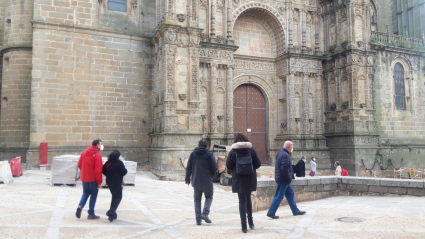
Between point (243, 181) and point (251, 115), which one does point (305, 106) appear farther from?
point (243, 181)

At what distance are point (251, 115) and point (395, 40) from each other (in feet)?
36.6

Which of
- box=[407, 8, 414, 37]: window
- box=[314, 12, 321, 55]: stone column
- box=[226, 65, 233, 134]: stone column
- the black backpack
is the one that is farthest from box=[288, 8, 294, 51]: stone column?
the black backpack

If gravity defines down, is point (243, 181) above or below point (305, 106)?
below

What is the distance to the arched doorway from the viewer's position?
776 inches

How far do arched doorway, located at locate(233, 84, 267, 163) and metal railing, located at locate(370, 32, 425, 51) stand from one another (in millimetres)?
8136

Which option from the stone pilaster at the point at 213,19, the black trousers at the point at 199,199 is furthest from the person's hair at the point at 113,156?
the stone pilaster at the point at 213,19

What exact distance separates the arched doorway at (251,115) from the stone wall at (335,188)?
9.55 meters

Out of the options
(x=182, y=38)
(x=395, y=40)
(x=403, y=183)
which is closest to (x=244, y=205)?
(x=403, y=183)

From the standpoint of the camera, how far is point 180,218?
7.70 meters

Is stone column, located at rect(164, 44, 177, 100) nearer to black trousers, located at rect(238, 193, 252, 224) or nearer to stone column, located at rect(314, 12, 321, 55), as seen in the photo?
black trousers, located at rect(238, 193, 252, 224)

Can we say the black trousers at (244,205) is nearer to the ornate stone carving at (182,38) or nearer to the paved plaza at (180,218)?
the paved plaza at (180,218)

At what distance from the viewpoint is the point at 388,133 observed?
21141 mm

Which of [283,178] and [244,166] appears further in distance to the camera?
[283,178]

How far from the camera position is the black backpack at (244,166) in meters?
6.28
